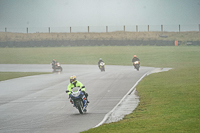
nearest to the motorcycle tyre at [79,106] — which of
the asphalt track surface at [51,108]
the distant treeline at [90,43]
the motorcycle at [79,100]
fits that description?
the motorcycle at [79,100]

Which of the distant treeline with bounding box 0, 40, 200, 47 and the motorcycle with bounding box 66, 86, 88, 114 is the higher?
the distant treeline with bounding box 0, 40, 200, 47

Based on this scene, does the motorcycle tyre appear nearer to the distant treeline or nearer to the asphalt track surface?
the asphalt track surface

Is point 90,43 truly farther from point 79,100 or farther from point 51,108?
point 79,100

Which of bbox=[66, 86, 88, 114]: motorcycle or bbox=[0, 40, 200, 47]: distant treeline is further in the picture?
bbox=[0, 40, 200, 47]: distant treeline

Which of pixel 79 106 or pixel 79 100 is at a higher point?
pixel 79 100

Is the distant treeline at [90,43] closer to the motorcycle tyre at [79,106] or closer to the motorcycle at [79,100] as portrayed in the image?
the motorcycle at [79,100]

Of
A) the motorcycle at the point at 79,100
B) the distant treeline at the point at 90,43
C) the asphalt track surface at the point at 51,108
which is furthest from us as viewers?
the distant treeline at the point at 90,43

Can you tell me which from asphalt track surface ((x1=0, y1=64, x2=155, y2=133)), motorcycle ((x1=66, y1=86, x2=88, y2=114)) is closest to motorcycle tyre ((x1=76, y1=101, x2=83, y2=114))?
motorcycle ((x1=66, y1=86, x2=88, y2=114))

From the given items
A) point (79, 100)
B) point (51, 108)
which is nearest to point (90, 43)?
point (51, 108)

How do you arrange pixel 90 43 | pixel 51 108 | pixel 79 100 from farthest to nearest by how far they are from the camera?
pixel 90 43 < pixel 51 108 < pixel 79 100

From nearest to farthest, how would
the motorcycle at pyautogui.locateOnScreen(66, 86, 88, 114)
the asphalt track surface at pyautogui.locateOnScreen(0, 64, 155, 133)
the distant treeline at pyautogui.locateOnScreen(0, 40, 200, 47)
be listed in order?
the asphalt track surface at pyautogui.locateOnScreen(0, 64, 155, 133) < the motorcycle at pyautogui.locateOnScreen(66, 86, 88, 114) < the distant treeline at pyautogui.locateOnScreen(0, 40, 200, 47)

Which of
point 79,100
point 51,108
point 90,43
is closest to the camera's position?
point 79,100

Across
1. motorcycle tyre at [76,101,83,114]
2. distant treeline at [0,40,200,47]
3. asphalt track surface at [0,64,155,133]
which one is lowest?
asphalt track surface at [0,64,155,133]

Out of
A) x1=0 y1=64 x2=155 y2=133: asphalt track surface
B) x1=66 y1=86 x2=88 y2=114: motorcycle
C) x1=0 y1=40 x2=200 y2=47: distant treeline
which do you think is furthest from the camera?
x1=0 y1=40 x2=200 y2=47: distant treeline
